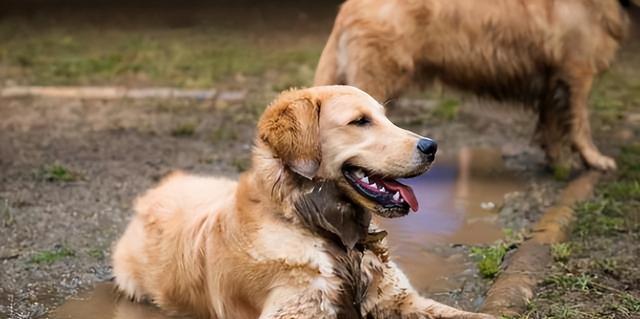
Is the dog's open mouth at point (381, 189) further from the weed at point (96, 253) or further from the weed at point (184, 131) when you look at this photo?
the weed at point (184, 131)

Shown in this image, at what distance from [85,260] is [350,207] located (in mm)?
1983

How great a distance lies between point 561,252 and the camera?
198 inches

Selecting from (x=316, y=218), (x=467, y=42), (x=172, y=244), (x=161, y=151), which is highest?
(x=316, y=218)

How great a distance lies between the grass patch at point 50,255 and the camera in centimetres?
531

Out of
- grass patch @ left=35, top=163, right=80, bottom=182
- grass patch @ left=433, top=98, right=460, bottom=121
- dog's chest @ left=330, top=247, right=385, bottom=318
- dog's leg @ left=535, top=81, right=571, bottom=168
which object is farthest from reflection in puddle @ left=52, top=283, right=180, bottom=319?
grass patch @ left=433, top=98, right=460, bottom=121

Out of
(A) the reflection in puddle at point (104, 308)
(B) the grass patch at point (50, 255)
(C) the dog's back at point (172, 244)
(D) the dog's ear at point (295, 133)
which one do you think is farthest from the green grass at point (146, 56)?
(D) the dog's ear at point (295, 133)

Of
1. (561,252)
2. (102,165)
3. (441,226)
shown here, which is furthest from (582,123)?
(102,165)

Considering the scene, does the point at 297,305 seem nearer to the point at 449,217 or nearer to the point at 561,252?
the point at 561,252

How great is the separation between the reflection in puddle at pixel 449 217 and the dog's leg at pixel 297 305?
895 mm

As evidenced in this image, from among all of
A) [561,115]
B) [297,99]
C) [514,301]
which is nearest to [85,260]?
[297,99]

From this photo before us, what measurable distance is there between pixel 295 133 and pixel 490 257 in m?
1.67

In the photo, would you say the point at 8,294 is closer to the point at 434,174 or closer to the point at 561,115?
the point at 434,174

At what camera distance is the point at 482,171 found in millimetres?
7355

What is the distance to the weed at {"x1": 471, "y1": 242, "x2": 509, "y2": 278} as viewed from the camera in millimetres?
4965
